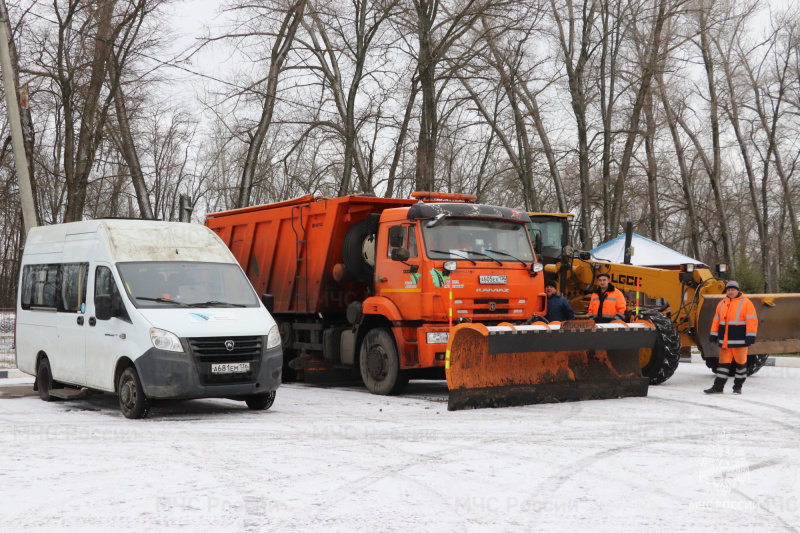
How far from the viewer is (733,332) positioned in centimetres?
1276

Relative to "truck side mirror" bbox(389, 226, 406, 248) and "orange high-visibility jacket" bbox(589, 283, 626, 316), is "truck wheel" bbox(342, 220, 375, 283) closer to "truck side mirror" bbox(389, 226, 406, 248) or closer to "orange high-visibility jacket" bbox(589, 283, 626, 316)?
"truck side mirror" bbox(389, 226, 406, 248)

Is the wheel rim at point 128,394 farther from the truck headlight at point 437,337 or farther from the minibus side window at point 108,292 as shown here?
the truck headlight at point 437,337

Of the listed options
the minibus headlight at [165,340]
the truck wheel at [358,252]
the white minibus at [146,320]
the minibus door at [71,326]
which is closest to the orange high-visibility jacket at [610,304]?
the truck wheel at [358,252]

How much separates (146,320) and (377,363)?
3880mm

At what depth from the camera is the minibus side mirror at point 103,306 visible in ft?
33.2

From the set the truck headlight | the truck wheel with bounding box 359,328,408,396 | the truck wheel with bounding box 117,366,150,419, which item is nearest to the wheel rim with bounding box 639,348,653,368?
the truck headlight

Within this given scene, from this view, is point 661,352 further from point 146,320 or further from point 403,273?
point 146,320

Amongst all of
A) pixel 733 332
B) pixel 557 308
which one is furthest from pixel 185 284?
pixel 733 332

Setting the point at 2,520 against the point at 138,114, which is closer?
the point at 2,520

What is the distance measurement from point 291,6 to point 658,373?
558 inches

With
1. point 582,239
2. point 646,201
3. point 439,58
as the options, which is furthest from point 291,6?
point 646,201

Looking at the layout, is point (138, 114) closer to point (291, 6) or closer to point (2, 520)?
point (291, 6)

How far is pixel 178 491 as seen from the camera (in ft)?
20.4

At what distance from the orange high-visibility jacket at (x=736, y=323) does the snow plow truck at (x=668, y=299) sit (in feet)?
2.45
